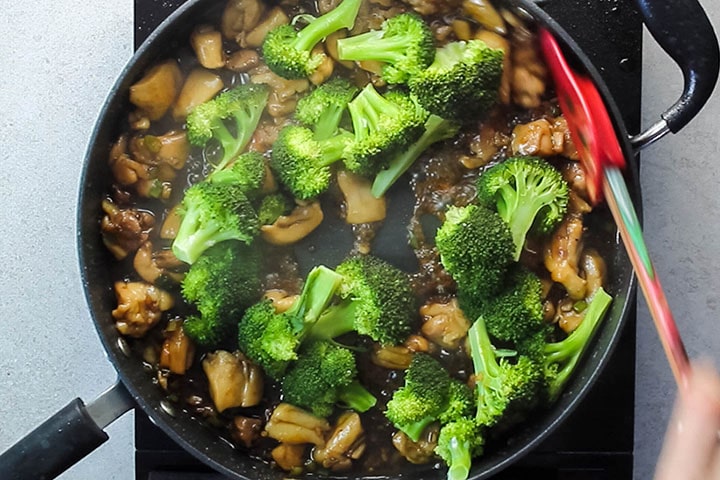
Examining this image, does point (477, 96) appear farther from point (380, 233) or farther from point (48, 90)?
point (48, 90)

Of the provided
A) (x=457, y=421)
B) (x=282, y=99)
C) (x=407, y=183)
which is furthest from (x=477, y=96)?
(x=457, y=421)

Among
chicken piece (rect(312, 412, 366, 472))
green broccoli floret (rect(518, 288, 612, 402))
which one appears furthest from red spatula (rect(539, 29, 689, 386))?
chicken piece (rect(312, 412, 366, 472))

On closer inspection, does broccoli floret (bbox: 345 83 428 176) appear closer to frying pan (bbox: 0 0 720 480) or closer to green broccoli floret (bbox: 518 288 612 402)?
frying pan (bbox: 0 0 720 480)

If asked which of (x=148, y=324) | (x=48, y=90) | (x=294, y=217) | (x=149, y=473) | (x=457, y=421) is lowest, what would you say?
(x=149, y=473)

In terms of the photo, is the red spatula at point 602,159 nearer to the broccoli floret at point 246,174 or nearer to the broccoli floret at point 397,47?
the broccoli floret at point 397,47

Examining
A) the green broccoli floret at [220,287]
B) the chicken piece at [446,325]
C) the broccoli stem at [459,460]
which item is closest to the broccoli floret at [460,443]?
the broccoli stem at [459,460]

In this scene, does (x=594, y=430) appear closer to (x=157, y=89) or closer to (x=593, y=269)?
(x=593, y=269)
